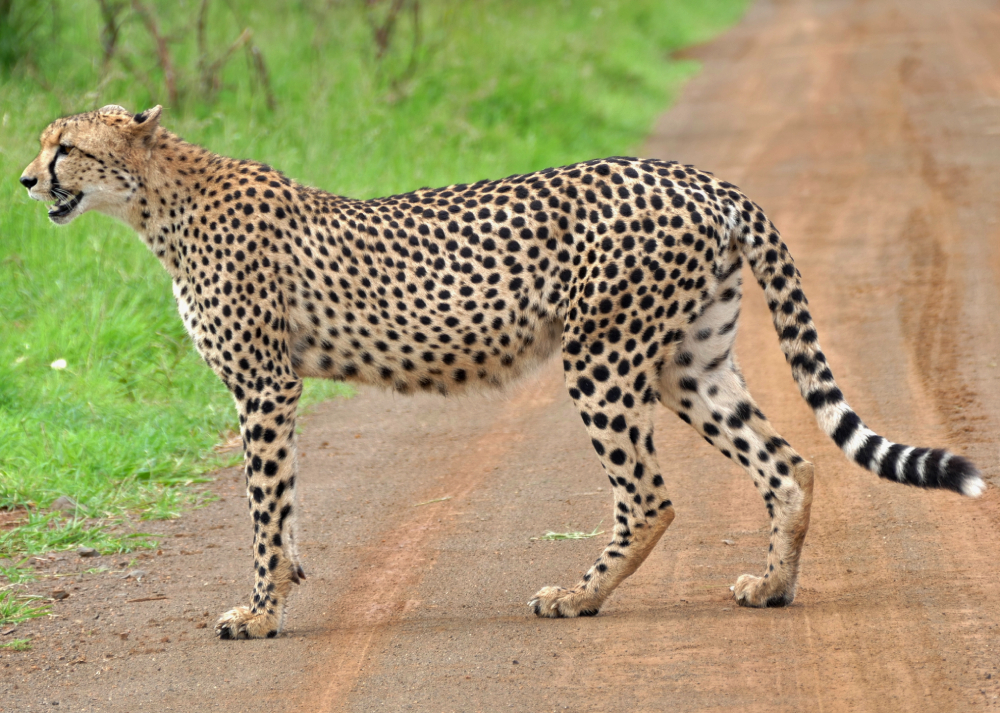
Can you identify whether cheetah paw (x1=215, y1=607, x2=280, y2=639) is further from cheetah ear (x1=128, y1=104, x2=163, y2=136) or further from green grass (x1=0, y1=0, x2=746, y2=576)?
cheetah ear (x1=128, y1=104, x2=163, y2=136)

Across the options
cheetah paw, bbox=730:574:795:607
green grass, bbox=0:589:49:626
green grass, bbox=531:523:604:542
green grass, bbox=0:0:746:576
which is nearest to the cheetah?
cheetah paw, bbox=730:574:795:607

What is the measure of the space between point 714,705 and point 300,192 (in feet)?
7.95

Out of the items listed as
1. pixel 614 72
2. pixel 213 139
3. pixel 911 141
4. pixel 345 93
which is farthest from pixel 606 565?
pixel 614 72

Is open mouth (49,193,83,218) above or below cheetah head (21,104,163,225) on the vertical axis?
below

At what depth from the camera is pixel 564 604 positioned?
13.5 ft

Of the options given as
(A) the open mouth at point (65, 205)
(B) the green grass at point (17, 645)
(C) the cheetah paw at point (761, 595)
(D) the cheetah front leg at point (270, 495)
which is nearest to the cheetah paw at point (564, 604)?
(C) the cheetah paw at point (761, 595)

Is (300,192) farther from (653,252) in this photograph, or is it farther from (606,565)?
(606,565)

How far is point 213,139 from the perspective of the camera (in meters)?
9.16

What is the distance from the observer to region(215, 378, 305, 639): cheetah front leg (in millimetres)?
4129

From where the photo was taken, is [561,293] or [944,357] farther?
[944,357]

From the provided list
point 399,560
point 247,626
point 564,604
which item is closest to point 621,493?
point 564,604

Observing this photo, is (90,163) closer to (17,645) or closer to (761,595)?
(17,645)

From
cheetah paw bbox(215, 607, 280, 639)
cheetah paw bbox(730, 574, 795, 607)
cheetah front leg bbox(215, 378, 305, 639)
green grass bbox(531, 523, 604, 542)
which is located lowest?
green grass bbox(531, 523, 604, 542)

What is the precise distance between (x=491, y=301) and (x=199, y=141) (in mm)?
5530
